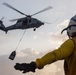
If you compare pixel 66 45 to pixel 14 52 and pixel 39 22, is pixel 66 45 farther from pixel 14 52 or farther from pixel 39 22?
pixel 39 22

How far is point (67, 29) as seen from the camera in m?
5.33

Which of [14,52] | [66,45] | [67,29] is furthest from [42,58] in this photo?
[14,52]

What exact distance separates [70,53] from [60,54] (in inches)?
9.0

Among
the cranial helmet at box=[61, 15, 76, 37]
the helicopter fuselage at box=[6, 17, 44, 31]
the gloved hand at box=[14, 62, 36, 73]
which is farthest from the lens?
the helicopter fuselage at box=[6, 17, 44, 31]

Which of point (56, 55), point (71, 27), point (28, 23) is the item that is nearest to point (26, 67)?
point (56, 55)

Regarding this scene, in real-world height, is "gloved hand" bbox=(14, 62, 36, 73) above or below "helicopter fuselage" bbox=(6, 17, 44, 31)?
above

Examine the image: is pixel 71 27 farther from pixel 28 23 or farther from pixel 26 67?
pixel 28 23

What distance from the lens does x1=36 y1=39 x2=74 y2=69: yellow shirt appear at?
4.66 m

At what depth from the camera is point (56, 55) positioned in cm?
469

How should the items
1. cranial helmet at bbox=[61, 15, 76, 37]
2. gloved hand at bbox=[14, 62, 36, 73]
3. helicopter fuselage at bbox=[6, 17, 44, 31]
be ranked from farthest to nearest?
1. helicopter fuselage at bbox=[6, 17, 44, 31]
2. cranial helmet at bbox=[61, 15, 76, 37]
3. gloved hand at bbox=[14, 62, 36, 73]

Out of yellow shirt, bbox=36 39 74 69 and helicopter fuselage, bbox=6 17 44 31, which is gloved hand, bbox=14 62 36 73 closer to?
yellow shirt, bbox=36 39 74 69

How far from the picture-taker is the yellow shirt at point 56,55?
4.66 m

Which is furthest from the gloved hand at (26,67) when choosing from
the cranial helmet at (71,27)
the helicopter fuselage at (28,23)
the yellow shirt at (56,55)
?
the helicopter fuselage at (28,23)

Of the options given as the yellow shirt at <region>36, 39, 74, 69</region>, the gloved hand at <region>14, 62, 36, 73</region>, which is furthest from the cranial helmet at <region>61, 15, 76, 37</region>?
the gloved hand at <region>14, 62, 36, 73</region>
